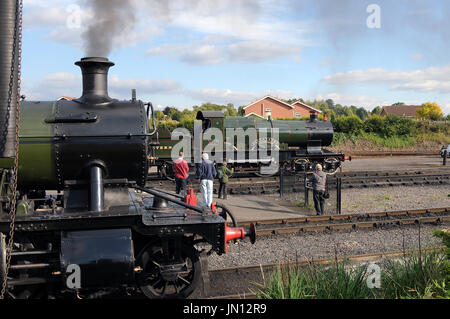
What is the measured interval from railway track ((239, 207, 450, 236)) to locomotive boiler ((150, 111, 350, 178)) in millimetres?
8950

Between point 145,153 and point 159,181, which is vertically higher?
point 145,153

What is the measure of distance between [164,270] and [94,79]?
9.46 feet

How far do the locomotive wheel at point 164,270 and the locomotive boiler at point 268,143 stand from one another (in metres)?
12.9

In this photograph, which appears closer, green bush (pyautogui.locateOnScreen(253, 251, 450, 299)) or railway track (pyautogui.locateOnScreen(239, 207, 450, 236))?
green bush (pyautogui.locateOnScreen(253, 251, 450, 299))

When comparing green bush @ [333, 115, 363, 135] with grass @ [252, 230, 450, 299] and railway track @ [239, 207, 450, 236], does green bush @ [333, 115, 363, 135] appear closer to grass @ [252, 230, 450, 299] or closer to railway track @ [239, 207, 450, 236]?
railway track @ [239, 207, 450, 236]

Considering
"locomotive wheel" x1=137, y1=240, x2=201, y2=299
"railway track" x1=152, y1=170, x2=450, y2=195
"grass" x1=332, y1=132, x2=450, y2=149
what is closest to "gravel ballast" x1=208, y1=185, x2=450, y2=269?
"locomotive wheel" x1=137, y1=240, x2=201, y2=299

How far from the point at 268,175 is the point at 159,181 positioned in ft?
17.7

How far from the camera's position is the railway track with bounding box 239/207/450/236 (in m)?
9.91

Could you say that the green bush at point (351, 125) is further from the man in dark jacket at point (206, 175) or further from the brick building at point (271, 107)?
the man in dark jacket at point (206, 175)

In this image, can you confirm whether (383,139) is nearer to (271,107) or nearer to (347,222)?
(271,107)

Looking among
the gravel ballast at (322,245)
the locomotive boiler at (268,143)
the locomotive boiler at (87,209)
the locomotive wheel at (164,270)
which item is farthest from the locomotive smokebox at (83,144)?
the locomotive boiler at (268,143)

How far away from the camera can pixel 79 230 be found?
17.2ft
